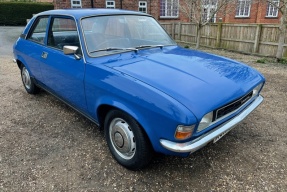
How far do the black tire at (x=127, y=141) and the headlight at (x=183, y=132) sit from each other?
0.43 m

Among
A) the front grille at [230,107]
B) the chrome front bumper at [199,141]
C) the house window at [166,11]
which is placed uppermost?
the house window at [166,11]

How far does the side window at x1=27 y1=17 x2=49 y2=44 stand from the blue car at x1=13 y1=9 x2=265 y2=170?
0.14ft

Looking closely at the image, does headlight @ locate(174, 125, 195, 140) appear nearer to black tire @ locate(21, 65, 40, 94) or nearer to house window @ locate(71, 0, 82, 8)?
black tire @ locate(21, 65, 40, 94)

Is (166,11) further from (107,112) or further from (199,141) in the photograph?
(199,141)

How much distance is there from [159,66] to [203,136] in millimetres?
978

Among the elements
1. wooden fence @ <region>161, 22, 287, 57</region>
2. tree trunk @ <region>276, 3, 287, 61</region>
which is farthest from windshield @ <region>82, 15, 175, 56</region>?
wooden fence @ <region>161, 22, 287, 57</region>

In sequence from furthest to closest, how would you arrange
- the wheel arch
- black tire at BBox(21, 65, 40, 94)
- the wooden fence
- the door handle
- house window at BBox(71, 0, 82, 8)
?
house window at BBox(71, 0, 82, 8) → the wooden fence → black tire at BBox(21, 65, 40, 94) → the door handle → the wheel arch

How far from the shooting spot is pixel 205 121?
225 centimetres

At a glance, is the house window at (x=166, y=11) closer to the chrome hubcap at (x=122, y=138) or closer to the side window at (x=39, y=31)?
the side window at (x=39, y=31)

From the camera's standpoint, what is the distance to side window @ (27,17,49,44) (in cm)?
406

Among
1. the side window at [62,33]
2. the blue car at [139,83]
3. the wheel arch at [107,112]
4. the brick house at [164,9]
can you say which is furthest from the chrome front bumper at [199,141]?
the brick house at [164,9]

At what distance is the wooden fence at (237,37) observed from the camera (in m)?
9.52

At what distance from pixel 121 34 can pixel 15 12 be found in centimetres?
2517

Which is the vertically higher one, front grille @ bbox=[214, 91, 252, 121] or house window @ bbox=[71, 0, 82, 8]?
house window @ bbox=[71, 0, 82, 8]
